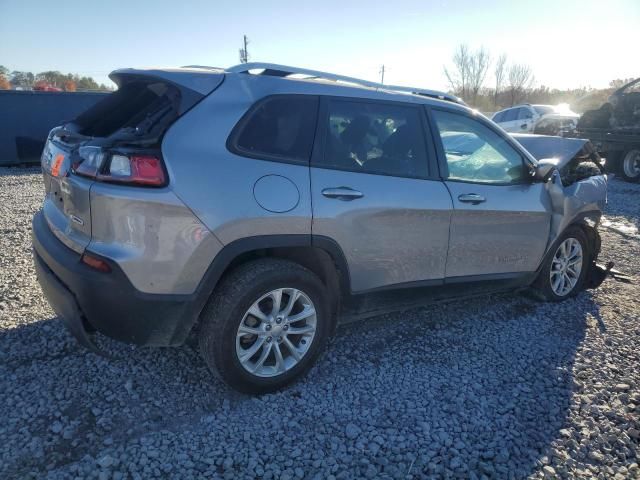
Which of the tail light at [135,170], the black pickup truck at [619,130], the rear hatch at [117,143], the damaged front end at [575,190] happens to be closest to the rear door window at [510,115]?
the black pickup truck at [619,130]

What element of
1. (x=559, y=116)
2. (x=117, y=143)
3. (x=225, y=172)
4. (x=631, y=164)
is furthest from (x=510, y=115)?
(x=117, y=143)

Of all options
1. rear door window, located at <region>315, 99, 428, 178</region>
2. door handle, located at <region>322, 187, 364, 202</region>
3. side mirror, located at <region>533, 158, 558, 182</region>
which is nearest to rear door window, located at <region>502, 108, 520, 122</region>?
side mirror, located at <region>533, 158, 558, 182</region>

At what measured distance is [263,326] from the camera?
2.70 meters

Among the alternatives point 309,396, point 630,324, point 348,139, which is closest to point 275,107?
point 348,139

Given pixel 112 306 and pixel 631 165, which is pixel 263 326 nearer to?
pixel 112 306

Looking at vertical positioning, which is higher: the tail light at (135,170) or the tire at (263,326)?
the tail light at (135,170)

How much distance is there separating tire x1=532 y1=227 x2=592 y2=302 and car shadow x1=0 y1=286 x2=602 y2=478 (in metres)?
0.57

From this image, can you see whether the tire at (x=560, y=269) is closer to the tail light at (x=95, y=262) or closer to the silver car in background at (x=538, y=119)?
the tail light at (x=95, y=262)

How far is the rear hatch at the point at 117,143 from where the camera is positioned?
2.28m

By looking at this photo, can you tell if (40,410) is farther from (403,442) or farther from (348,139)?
(348,139)

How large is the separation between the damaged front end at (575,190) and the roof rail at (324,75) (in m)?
1.06

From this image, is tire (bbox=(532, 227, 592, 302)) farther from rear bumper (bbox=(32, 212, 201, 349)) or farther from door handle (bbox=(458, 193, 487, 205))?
rear bumper (bbox=(32, 212, 201, 349))

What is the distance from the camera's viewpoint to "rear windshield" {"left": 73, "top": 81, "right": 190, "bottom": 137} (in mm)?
2434

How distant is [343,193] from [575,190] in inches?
99.1
